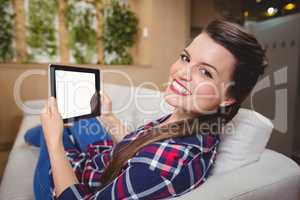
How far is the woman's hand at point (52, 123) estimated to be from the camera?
734 mm

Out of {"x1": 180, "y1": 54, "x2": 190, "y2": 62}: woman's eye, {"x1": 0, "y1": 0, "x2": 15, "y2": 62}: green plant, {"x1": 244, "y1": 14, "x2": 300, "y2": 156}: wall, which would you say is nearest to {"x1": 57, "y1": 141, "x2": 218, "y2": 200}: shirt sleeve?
{"x1": 180, "y1": 54, "x2": 190, "y2": 62}: woman's eye

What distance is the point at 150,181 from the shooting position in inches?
22.8

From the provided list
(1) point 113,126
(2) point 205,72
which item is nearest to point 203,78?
(2) point 205,72

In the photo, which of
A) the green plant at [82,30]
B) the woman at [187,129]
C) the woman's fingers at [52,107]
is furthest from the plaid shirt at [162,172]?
the green plant at [82,30]

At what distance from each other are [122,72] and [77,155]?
6.23 ft

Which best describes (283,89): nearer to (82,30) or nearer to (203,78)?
(203,78)

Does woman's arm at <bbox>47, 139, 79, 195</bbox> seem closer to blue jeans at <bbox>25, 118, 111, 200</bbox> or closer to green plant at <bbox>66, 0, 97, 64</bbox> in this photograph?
blue jeans at <bbox>25, 118, 111, 200</bbox>

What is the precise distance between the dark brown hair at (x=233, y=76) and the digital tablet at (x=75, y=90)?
244 millimetres

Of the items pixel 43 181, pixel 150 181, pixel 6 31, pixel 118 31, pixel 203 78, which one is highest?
pixel 118 31

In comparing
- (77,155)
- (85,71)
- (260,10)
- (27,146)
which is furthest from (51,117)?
(260,10)

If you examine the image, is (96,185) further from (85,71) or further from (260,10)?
(260,10)

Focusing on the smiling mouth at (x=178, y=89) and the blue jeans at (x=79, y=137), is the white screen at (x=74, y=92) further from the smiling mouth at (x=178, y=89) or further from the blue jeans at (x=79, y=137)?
the smiling mouth at (x=178, y=89)

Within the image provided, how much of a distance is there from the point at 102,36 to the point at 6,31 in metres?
0.98

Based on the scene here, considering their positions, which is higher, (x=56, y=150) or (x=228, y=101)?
(x=228, y=101)
